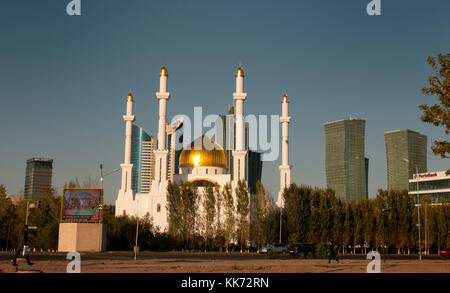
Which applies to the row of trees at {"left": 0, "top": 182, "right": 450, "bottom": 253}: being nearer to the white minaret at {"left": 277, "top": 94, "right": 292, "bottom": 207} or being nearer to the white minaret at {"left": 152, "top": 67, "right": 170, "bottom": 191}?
the white minaret at {"left": 152, "top": 67, "right": 170, "bottom": 191}

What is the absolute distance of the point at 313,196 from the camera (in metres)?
65.9

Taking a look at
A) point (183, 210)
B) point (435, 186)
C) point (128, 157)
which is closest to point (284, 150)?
point (183, 210)

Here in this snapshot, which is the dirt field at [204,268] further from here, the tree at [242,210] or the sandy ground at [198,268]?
the tree at [242,210]

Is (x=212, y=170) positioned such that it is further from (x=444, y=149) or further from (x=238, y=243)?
(x=444, y=149)

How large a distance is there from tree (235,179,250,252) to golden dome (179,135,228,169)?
53.7 ft

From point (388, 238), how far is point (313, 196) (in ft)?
34.6

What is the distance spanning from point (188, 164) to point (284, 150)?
17.0 metres

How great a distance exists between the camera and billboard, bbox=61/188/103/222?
52.0m

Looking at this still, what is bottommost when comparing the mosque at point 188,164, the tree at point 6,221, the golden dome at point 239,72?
the tree at point 6,221

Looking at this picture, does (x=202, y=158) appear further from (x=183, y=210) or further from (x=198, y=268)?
(x=198, y=268)

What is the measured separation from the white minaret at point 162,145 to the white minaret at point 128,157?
21.9 feet

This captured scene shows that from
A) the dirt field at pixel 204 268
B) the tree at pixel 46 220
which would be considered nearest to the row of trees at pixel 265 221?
the tree at pixel 46 220

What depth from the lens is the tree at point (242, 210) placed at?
6545 centimetres
